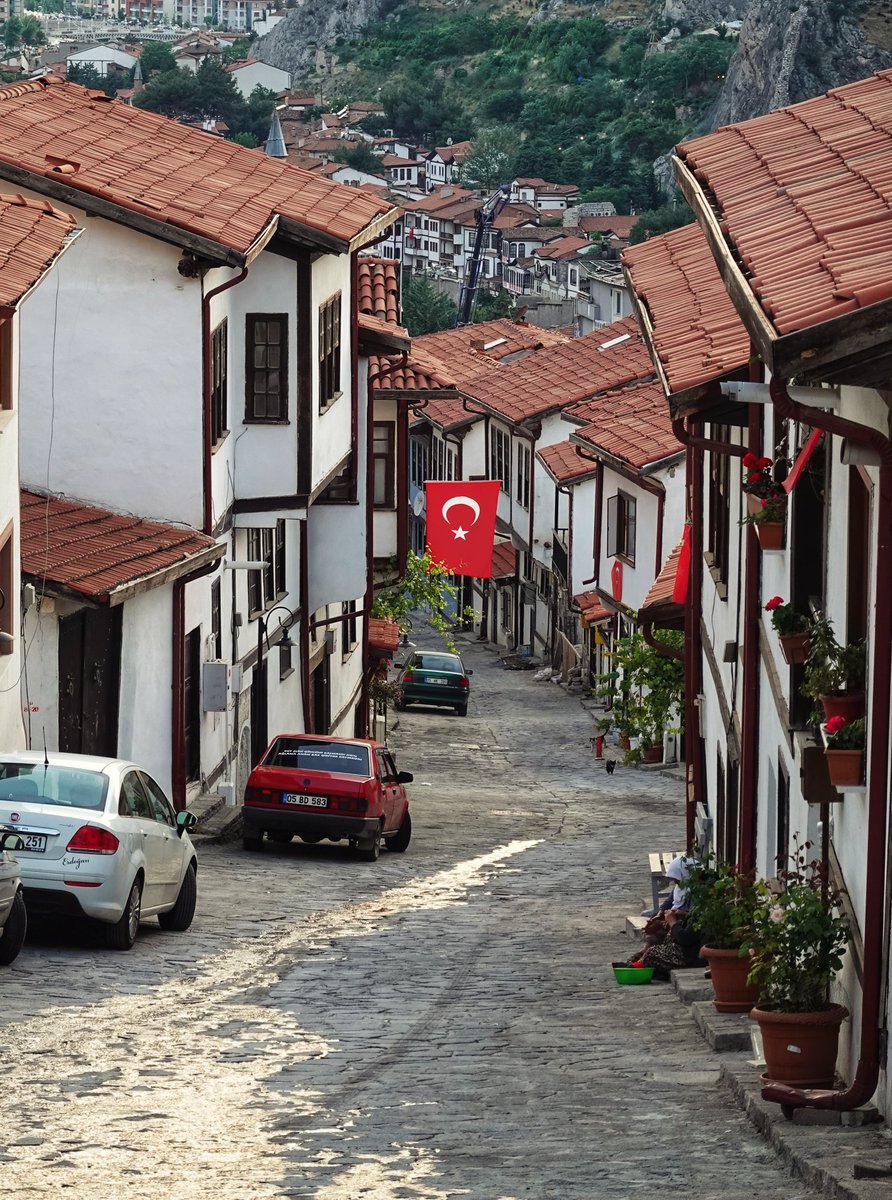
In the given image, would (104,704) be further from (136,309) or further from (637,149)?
(637,149)

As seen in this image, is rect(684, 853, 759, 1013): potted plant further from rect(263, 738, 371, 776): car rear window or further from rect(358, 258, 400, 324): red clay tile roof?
rect(358, 258, 400, 324): red clay tile roof

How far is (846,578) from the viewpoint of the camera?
10.6 m

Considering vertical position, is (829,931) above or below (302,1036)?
above

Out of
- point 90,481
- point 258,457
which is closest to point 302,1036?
point 90,481

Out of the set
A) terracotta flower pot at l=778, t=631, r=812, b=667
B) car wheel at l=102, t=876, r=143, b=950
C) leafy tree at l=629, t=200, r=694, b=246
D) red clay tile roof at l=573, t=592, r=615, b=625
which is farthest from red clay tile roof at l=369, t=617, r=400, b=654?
leafy tree at l=629, t=200, r=694, b=246

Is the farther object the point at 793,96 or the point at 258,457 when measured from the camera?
the point at 793,96

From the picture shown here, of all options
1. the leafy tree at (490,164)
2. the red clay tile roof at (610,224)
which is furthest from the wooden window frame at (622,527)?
the leafy tree at (490,164)

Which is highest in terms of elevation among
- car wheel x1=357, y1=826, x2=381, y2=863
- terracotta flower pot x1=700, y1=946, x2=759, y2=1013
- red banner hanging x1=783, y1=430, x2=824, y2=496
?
red banner hanging x1=783, y1=430, x2=824, y2=496

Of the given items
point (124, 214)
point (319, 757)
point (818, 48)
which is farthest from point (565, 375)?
point (818, 48)

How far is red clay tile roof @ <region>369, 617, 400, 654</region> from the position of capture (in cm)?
4294

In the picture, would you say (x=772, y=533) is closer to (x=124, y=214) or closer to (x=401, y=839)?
(x=124, y=214)

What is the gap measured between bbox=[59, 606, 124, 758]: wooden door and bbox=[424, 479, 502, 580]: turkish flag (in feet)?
77.6

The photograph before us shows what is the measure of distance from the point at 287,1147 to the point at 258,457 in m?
19.0

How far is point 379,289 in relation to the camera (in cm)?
3922
